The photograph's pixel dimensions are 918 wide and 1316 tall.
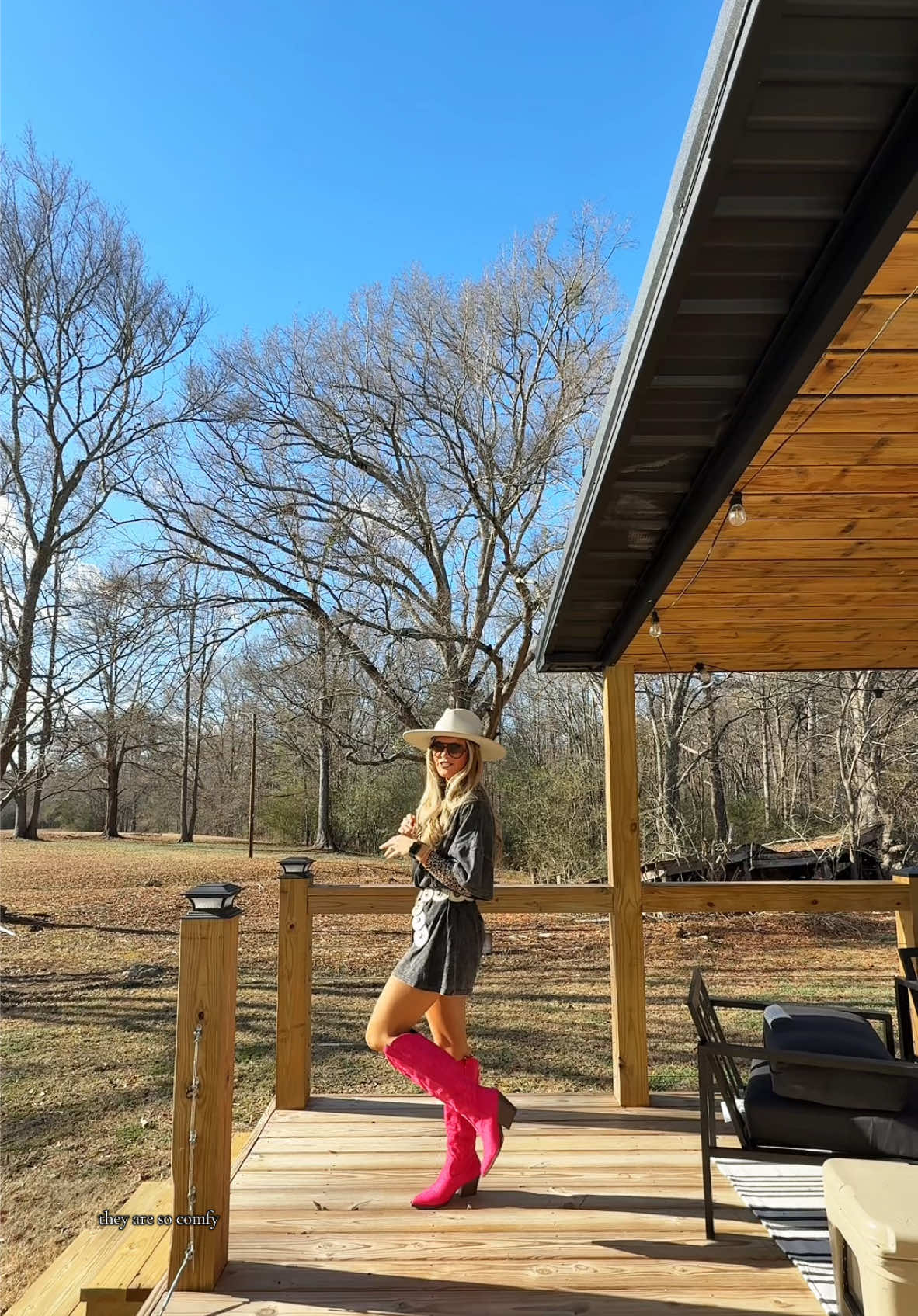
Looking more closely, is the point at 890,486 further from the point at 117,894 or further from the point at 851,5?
the point at 117,894

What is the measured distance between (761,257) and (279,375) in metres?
10.8

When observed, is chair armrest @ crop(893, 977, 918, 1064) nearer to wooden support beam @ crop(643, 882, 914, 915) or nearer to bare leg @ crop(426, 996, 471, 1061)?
wooden support beam @ crop(643, 882, 914, 915)

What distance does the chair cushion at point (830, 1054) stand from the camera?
2705 millimetres

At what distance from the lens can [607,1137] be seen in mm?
3631

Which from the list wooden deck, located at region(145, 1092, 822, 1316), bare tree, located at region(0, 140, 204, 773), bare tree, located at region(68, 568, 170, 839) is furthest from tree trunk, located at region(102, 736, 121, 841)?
wooden deck, located at region(145, 1092, 822, 1316)

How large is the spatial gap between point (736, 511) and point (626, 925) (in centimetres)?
206

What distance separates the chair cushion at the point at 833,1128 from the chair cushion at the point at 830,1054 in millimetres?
27

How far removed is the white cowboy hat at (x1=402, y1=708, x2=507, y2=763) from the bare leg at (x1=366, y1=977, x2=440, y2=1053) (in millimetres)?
820

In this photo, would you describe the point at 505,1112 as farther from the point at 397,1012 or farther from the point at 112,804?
the point at 112,804

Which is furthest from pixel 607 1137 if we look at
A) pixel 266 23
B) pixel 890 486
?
pixel 266 23

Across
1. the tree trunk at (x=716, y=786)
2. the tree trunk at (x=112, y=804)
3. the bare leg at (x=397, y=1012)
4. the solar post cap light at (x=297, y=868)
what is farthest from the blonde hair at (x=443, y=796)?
the tree trunk at (x=112, y=804)

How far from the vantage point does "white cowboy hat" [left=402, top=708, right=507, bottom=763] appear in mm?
3045

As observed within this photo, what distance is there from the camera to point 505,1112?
298cm

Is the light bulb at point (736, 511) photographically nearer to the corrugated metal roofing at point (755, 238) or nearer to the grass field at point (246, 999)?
the corrugated metal roofing at point (755, 238)
